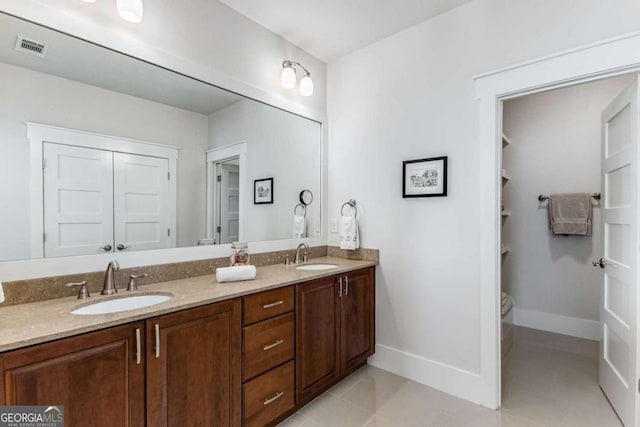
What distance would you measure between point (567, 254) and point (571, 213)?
1.52 ft

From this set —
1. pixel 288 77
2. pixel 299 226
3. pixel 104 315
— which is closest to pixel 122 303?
pixel 104 315

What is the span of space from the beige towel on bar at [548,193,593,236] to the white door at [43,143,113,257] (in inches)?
154

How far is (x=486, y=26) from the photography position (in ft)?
6.94

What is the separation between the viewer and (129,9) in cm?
159

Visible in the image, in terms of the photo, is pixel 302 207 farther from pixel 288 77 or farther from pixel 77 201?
pixel 77 201

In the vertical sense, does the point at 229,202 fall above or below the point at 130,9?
below

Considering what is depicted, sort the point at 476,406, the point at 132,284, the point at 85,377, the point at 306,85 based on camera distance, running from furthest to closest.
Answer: the point at 306,85 < the point at 476,406 < the point at 132,284 < the point at 85,377

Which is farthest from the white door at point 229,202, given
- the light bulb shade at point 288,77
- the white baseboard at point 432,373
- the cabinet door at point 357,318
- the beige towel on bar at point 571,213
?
the beige towel on bar at point 571,213

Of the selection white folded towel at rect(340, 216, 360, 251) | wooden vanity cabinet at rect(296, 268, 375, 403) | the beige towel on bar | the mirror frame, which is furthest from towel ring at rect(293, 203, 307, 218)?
the beige towel on bar

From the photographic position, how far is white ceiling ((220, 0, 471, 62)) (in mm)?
2189

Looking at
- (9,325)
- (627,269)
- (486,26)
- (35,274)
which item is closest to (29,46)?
(35,274)

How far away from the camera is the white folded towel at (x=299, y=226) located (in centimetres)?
277

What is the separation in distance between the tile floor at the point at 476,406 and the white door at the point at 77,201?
5.10ft

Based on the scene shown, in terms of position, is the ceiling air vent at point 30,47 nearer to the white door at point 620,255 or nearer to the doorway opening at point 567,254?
the doorway opening at point 567,254
